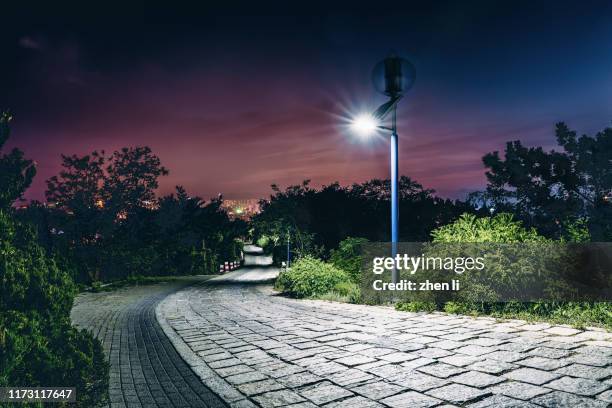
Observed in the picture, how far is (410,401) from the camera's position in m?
3.56

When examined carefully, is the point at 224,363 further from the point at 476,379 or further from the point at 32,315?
the point at 476,379

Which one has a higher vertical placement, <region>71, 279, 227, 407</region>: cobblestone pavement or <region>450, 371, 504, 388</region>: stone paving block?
<region>450, 371, 504, 388</region>: stone paving block

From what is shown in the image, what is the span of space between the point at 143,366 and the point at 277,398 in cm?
Answer: 242

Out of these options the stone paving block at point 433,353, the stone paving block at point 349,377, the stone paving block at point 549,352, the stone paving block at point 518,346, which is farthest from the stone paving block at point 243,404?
the stone paving block at point 549,352

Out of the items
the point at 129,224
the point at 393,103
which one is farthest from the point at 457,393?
the point at 129,224

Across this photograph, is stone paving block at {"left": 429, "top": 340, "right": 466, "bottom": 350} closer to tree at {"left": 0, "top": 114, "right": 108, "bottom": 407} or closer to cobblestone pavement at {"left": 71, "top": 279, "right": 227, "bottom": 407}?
cobblestone pavement at {"left": 71, "top": 279, "right": 227, "bottom": 407}

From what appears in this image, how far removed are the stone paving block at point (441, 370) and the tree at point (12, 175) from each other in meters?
Answer: 4.86

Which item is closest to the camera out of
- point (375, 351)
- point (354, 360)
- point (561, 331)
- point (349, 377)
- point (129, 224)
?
point (349, 377)

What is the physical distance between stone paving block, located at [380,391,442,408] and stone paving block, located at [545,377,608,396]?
1.19 meters

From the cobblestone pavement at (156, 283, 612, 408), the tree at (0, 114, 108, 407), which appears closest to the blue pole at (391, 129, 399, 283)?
the cobblestone pavement at (156, 283, 612, 408)

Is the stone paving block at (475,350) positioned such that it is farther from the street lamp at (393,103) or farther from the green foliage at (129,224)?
the green foliage at (129,224)

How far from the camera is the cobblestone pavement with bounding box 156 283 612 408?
362 cm

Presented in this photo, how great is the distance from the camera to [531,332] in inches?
221

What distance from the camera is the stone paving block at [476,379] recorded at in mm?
3832
